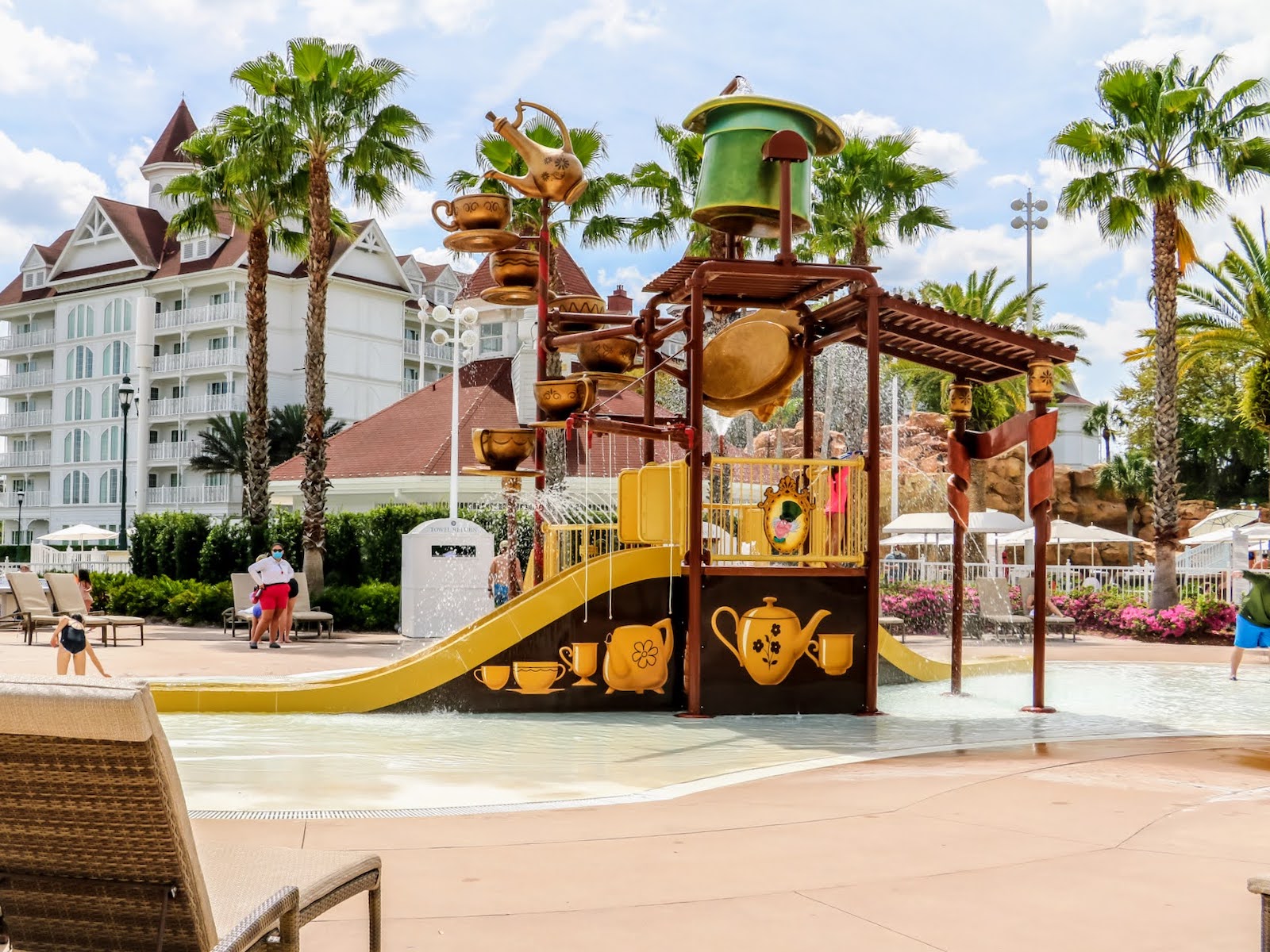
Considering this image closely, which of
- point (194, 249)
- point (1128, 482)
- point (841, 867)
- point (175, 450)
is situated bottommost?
point (841, 867)

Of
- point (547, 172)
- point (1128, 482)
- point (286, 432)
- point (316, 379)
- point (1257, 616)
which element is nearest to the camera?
point (547, 172)

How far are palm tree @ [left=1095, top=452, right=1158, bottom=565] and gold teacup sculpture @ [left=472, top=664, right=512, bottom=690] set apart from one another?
52.4 metres

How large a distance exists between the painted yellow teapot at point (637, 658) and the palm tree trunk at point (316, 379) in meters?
17.2

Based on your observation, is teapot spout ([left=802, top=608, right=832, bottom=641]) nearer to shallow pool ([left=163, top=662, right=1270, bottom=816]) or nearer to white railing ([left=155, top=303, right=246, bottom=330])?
shallow pool ([left=163, top=662, right=1270, bottom=816])

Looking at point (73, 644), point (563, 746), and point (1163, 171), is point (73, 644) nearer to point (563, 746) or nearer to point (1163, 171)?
point (563, 746)

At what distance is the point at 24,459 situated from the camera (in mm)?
66688

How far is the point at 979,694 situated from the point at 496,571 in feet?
29.1

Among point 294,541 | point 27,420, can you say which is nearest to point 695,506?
point 294,541

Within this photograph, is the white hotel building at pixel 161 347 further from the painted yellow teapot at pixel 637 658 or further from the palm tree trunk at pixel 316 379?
the painted yellow teapot at pixel 637 658

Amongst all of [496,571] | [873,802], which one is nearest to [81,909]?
[873,802]

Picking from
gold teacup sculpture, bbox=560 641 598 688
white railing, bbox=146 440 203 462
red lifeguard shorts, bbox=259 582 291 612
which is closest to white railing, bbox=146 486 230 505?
white railing, bbox=146 440 203 462

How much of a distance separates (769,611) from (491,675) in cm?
244

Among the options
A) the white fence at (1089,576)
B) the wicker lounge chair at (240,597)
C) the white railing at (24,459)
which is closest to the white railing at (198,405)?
the white railing at (24,459)

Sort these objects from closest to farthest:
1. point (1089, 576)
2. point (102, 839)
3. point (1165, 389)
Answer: point (102, 839) < point (1165, 389) < point (1089, 576)
